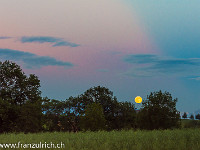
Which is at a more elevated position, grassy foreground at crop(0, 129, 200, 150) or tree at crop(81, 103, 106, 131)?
tree at crop(81, 103, 106, 131)

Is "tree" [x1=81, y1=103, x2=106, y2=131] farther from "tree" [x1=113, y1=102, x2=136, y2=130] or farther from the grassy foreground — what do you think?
the grassy foreground

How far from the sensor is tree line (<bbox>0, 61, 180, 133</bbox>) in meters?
30.8

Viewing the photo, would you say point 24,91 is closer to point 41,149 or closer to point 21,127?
point 21,127

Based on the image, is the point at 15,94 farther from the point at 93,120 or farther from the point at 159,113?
the point at 159,113

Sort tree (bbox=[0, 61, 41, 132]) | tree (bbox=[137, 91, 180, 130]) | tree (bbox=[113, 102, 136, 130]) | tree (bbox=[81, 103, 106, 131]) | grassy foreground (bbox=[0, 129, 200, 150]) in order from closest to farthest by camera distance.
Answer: grassy foreground (bbox=[0, 129, 200, 150]), tree (bbox=[137, 91, 180, 130]), tree (bbox=[81, 103, 106, 131]), tree (bbox=[0, 61, 41, 132]), tree (bbox=[113, 102, 136, 130])

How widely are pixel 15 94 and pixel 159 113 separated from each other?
2311 centimetres

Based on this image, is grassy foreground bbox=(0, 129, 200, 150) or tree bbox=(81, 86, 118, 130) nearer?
grassy foreground bbox=(0, 129, 200, 150)

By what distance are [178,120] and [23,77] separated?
2508cm

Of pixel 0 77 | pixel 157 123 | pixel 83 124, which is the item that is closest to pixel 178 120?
pixel 157 123

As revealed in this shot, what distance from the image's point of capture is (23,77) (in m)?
43.8

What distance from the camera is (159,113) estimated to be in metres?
30.4

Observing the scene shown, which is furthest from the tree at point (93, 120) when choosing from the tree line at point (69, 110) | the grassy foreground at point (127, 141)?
the grassy foreground at point (127, 141)

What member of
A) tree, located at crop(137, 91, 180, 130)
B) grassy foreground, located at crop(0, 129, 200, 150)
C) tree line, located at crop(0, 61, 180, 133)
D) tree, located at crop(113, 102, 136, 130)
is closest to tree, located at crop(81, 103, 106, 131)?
tree line, located at crop(0, 61, 180, 133)

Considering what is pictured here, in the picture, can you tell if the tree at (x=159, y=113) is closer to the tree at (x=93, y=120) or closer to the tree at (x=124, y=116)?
the tree at (x=93, y=120)
